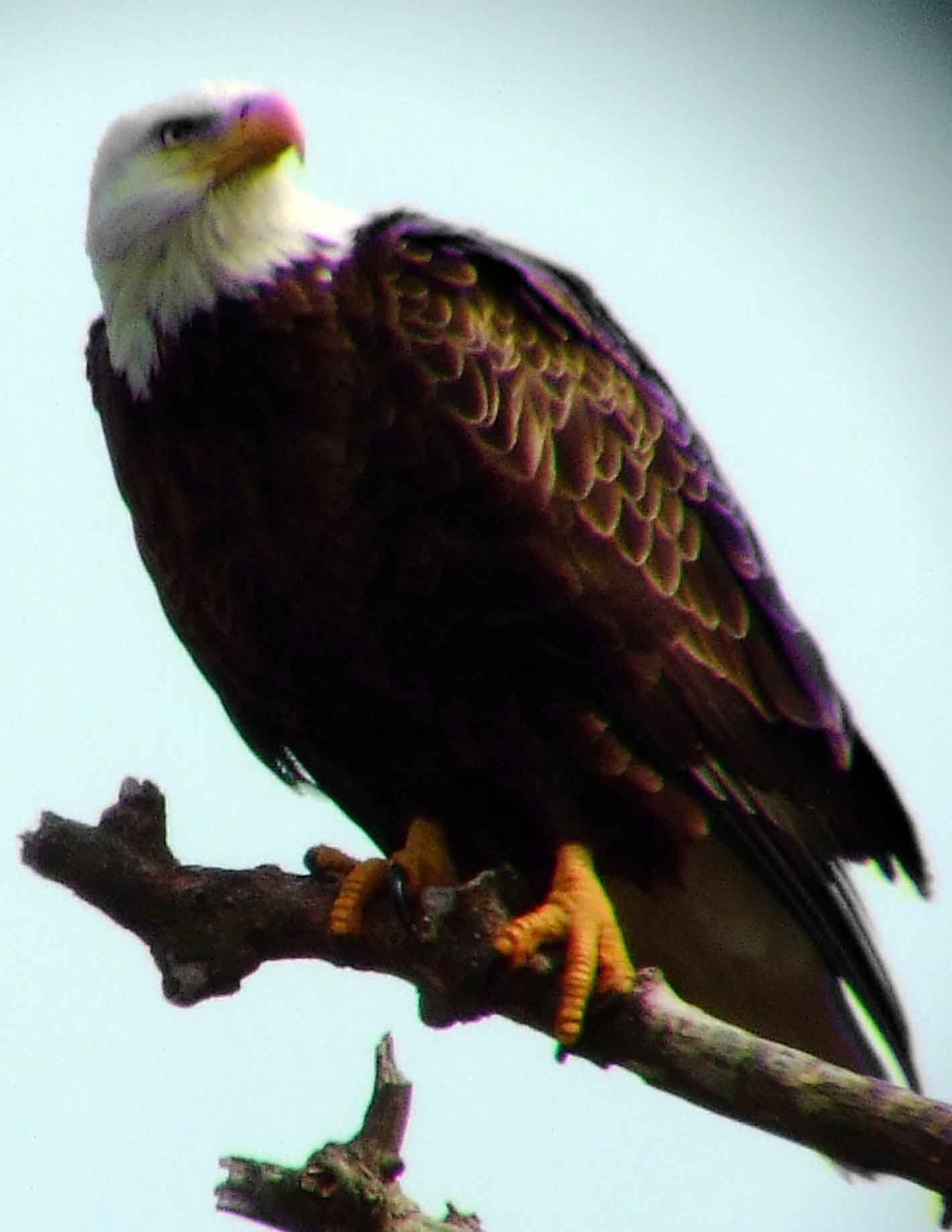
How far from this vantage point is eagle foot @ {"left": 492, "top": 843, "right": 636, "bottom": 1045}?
11.8 feet

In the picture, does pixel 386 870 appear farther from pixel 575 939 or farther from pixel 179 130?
pixel 179 130

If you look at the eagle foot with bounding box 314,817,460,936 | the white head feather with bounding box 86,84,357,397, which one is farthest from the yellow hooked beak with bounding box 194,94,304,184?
the eagle foot with bounding box 314,817,460,936

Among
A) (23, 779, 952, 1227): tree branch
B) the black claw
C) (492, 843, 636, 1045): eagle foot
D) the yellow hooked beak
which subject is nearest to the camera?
(23, 779, 952, 1227): tree branch

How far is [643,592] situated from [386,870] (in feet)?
2.42

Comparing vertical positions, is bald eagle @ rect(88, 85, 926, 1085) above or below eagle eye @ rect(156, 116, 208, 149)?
below

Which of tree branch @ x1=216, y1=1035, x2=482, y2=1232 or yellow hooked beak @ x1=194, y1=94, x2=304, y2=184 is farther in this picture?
yellow hooked beak @ x1=194, y1=94, x2=304, y2=184

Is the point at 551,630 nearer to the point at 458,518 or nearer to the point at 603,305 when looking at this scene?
the point at 458,518

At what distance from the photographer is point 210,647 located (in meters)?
4.20

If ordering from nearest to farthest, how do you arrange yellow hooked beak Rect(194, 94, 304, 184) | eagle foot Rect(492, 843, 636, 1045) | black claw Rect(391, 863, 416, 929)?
eagle foot Rect(492, 843, 636, 1045) → black claw Rect(391, 863, 416, 929) → yellow hooked beak Rect(194, 94, 304, 184)

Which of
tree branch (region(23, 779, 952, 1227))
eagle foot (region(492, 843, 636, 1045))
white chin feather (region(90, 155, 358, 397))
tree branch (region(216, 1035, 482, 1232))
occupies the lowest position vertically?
tree branch (region(216, 1035, 482, 1232))

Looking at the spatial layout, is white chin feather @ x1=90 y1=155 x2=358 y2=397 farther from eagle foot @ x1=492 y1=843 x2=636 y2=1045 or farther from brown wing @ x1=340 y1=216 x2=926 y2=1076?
eagle foot @ x1=492 y1=843 x2=636 y2=1045

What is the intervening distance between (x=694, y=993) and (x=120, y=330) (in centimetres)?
187

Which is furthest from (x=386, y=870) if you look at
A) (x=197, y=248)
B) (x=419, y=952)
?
(x=197, y=248)

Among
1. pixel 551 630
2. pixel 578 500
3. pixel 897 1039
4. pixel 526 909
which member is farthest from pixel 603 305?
pixel 897 1039
